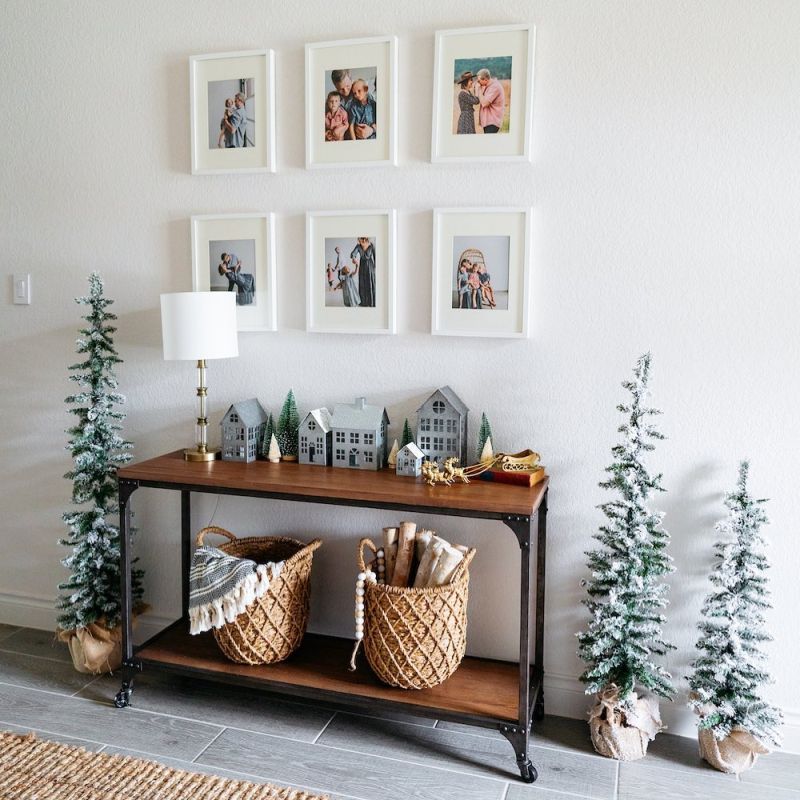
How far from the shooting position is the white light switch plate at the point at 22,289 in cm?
290

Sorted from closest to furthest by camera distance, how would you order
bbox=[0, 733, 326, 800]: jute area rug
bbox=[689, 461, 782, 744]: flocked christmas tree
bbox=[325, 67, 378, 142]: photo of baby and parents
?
1. bbox=[0, 733, 326, 800]: jute area rug
2. bbox=[689, 461, 782, 744]: flocked christmas tree
3. bbox=[325, 67, 378, 142]: photo of baby and parents

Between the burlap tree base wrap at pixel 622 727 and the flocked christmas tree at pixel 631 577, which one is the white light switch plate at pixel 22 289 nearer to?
the flocked christmas tree at pixel 631 577

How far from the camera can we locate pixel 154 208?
2.72 m

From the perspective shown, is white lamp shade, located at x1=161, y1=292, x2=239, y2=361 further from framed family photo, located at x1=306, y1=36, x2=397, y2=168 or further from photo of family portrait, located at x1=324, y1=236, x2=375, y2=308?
framed family photo, located at x1=306, y1=36, x2=397, y2=168

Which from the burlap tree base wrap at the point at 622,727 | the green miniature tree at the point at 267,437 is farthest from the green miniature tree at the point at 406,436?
the burlap tree base wrap at the point at 622,727

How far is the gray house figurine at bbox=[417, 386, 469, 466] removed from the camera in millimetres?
2369

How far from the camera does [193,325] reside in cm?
238

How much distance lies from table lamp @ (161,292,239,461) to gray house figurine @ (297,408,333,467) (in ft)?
1.04

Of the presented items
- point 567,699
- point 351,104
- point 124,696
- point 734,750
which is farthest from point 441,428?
point 124,696

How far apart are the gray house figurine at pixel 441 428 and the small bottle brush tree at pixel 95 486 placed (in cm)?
106

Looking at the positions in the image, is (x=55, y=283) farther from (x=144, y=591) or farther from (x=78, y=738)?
(x=78, y=738)

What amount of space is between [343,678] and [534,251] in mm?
1405

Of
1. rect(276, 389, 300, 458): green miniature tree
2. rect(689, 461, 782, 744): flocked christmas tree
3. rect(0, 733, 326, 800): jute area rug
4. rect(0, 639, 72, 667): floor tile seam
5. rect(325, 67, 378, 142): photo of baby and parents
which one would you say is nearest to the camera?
rect(0, 733, 326, 800): jute area rug

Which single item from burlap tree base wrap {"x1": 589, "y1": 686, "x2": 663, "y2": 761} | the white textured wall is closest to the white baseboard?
the white textured wall
